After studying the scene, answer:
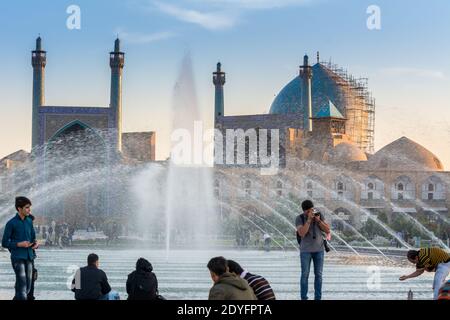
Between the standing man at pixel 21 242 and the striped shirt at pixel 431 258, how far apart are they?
2.73 m

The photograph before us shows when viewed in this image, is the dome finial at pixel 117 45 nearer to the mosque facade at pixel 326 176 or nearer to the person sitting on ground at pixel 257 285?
the mosque facade at pixel 326 176

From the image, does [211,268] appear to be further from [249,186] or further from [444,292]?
[249,186]

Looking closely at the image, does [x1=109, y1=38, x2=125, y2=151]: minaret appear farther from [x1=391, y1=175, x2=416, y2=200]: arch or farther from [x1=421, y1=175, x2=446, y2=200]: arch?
[x1=421, y1=175, x2=446, y2=200]: arch

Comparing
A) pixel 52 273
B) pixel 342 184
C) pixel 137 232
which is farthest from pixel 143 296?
pixel 342 184

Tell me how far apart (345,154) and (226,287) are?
41.2 meters

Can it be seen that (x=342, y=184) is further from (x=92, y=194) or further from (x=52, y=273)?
(x=52, y=273)

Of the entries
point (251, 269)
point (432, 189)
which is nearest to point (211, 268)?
point (251, 269)

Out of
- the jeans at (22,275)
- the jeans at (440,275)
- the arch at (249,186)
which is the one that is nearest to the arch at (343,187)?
the arch at (249,186)

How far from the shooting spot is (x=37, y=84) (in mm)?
42312

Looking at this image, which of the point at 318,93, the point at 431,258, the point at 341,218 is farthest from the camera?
the point at 318,93

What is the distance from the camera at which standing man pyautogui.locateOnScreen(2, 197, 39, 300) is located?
23.7 ft

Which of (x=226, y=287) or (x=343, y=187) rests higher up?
(x=343, y=187)

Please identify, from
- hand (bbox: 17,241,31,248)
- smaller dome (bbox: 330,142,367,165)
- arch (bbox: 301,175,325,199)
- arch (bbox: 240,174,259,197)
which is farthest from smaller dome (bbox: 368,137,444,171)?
hand (bbox: 17,241,31,248)
